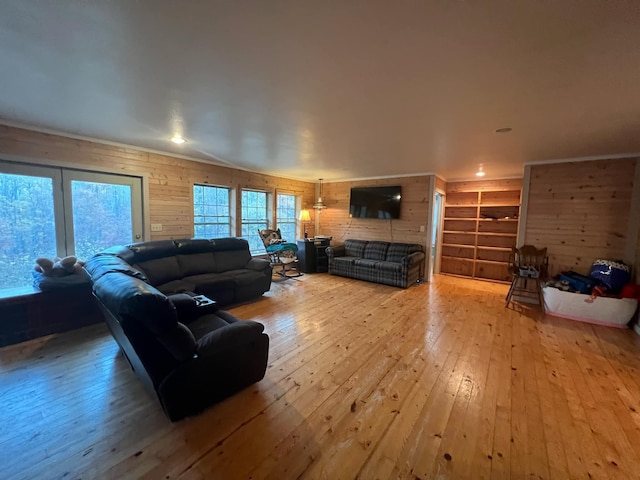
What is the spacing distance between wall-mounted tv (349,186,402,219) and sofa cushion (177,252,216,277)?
3.76 metres

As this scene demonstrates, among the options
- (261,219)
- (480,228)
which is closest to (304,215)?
(261,219)

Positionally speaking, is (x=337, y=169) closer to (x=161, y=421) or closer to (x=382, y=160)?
(x=382, y=160)

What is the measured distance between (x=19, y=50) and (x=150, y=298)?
5.91 ft

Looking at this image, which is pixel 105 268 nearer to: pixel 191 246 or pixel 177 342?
pixel 177 342

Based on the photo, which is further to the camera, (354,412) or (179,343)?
(354,412)

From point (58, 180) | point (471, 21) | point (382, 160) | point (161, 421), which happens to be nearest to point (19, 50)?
point (58, 180)

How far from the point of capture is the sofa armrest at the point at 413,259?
204 inches

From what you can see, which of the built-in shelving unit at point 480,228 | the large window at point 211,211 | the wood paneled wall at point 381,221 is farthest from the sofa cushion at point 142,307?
the built-in shelving unit at point 480,228

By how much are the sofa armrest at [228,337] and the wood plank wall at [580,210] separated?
497cm

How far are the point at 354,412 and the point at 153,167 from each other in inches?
180

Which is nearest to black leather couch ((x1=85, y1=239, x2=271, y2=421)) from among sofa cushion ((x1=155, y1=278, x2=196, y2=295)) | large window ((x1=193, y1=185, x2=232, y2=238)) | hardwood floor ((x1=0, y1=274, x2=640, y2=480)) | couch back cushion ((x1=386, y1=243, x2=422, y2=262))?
hardwood floor ((x1=0, y1=274, x2=640, y2=480))

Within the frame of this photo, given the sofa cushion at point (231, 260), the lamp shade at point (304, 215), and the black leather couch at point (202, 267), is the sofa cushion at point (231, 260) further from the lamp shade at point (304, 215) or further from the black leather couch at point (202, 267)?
the lamp shade at point (304, 215)

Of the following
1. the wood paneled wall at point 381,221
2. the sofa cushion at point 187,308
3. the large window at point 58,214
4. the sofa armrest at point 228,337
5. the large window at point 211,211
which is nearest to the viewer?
the sofa armrest at point 228,337

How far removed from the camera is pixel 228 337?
6.27ft
